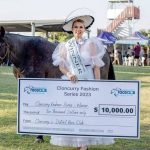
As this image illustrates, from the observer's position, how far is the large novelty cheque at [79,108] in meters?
5.96

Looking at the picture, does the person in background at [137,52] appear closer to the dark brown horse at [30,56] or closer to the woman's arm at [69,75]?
the dark brown horse at [30,56]

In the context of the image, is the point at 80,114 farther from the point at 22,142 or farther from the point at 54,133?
the point at 22,142

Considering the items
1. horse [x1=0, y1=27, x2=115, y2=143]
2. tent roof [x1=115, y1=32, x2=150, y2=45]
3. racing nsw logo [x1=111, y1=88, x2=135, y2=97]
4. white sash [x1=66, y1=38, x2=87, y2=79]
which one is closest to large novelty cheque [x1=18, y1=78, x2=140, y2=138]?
racing nsw logo [x1=111, y1=88, x2=135, y2=97]

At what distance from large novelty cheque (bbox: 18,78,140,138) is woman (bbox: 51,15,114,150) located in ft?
0.79

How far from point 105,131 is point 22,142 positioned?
2.00 metres

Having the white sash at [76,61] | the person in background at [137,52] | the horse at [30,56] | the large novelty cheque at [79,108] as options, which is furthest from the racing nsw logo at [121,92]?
the person in background at [137,52]

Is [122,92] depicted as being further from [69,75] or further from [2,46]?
[2,46]

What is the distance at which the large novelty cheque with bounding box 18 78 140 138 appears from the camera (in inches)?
Answer: 235

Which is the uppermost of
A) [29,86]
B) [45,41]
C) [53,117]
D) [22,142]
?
[45,41]

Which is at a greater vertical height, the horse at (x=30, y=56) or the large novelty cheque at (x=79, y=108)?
the horse at (x=30, y=56)

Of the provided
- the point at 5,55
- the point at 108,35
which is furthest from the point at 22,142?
the point at 108,35

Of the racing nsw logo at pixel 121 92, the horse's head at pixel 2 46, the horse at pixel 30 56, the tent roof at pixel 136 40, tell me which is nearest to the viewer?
the racing nsw logo at pixel 121 92

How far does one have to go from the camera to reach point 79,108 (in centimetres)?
606

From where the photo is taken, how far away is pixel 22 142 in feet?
24.8
